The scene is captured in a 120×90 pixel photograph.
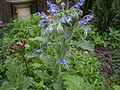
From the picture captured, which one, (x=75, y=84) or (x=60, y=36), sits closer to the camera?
(x=75, y=84)

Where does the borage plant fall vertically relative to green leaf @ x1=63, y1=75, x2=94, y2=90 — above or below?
above

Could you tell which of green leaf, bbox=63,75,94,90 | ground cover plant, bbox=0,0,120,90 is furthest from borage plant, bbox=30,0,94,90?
green leaf, bbox=63,75,94,90

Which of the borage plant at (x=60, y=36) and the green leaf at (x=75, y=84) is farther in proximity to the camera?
the borage plant at (x=60, y=36)

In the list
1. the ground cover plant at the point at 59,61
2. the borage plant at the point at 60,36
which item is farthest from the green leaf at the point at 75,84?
the borage plant at the point at 60,36

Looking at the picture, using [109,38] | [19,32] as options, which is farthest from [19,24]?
[109,38]

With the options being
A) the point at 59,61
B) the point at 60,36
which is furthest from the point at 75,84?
the point at 60,36

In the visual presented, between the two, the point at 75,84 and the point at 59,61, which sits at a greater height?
the point at 59,61

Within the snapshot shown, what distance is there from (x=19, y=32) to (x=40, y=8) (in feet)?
8.33

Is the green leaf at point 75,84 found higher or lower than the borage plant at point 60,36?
lower

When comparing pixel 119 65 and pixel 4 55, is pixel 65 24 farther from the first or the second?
pixel 4 55

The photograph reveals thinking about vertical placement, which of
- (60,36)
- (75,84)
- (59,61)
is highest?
(60,36)

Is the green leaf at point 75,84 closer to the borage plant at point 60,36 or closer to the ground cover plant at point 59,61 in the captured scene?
the ground cover plant at point 59,61

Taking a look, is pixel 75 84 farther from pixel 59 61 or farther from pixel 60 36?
pixel 60 36

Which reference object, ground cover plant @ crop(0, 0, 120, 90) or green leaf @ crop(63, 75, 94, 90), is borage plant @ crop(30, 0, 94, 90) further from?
A: green leaf @ crop(63, 75, 94, 90)
